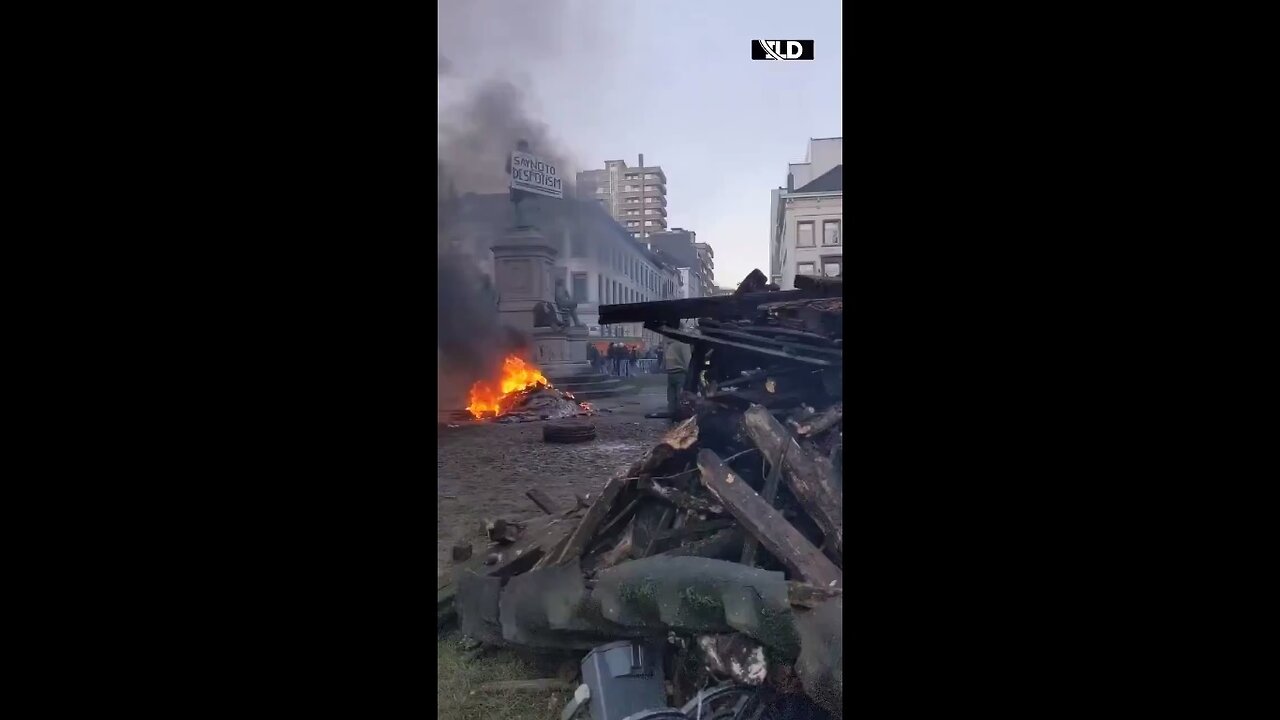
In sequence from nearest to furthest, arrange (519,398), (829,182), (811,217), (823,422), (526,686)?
(829,182)
(811,217)
(526,686)
(823,422)
(519,398)

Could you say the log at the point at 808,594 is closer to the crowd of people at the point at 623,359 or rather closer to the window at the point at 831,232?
the crowd of people at the point at 623,359

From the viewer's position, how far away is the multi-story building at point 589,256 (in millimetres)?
2906

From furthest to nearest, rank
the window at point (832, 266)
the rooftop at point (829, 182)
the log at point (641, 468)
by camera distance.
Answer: the log at point (641, 468) < the window at point (832, 266) < the rooftop at point (829, 182)

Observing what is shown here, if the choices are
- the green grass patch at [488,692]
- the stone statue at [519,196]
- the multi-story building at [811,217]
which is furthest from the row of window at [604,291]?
the green grass patch at [488,692]

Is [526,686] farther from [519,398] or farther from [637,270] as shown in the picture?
[637,270]

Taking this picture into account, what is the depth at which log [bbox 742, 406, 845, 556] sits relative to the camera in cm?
276

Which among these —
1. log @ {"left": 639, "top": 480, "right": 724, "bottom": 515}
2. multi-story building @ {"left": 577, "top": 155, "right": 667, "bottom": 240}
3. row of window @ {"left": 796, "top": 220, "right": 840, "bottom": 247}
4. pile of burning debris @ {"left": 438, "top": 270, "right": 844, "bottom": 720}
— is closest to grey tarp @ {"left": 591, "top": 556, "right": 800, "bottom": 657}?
pile of burning debris @ {"left": 438, "top": 270, "right": 844, "bottom": 720}

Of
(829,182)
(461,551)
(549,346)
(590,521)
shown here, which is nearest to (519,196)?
(549,346)

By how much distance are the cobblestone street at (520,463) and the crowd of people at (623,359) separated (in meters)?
0.12

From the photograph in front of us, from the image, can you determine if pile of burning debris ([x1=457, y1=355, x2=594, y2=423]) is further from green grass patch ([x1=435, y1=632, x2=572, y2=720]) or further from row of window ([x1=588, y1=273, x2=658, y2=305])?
green grass patch ([x1=435, y1=632, x2=572, y2=720])

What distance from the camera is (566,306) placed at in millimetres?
2934

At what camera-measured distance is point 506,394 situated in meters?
2.98

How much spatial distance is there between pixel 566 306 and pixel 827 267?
4.11 ft
